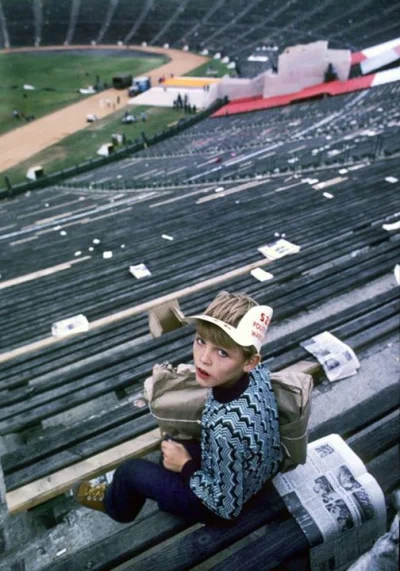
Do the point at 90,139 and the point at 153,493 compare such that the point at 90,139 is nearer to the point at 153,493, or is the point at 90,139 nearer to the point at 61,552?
the point at 61,552

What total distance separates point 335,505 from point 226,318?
132cm

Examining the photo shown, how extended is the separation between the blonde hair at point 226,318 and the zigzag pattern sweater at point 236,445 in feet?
0.82

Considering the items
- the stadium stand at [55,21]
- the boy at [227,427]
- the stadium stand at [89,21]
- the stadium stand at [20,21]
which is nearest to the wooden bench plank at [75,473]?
the boy at [227,427]

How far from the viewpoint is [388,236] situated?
6.89 m

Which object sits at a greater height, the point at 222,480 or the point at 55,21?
the point at 55,21

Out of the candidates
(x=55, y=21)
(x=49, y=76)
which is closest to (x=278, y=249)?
(x=49, y=76)

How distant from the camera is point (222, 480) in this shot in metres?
2.52

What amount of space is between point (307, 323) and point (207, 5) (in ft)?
238

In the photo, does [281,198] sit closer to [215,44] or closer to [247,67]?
[247,67]

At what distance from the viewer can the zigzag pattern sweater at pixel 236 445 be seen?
8.07 ft

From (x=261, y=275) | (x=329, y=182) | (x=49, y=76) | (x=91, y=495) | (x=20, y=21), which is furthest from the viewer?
(x=20, y=21)

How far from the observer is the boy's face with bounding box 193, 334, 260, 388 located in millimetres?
2496

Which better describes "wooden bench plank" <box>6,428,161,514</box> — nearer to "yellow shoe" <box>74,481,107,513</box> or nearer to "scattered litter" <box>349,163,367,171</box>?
"yellow shoe" <box>74,481,107,513</box>

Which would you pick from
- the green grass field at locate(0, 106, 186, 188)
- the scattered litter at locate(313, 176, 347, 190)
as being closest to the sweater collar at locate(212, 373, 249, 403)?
the scattered litter at locate(313, 176, 347, 190)
